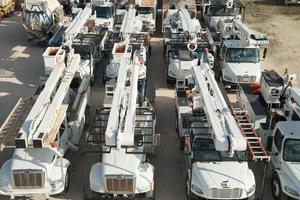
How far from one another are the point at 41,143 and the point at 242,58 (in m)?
13.9

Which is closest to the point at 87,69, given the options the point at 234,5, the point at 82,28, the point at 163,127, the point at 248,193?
the point at 82,28

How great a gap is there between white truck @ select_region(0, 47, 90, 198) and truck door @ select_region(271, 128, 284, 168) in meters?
7.59

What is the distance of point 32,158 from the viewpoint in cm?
1533

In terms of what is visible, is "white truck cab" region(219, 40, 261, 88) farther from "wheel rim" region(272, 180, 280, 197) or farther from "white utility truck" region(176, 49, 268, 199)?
"wheel rim" region(272, 180, 280, 197)

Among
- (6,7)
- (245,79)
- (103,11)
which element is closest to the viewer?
(245,79)

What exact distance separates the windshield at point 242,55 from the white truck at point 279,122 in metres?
3.63

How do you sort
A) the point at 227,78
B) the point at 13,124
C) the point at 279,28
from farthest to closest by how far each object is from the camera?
the point at 279,28, the point at 227,78, the point at 13,124

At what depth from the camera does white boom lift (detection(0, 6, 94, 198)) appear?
14.8 metres

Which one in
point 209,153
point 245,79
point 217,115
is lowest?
point 245,79

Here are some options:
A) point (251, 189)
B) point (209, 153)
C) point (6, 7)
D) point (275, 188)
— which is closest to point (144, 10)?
point (6, 7)

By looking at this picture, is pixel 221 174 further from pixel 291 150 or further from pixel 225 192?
pixel 291 150

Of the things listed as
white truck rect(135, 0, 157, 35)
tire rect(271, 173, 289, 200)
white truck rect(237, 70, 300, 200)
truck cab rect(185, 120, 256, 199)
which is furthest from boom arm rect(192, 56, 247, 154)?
white truck rect(135, 0, 157, 35)

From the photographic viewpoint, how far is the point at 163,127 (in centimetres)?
2092

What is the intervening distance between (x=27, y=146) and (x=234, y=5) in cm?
2348
